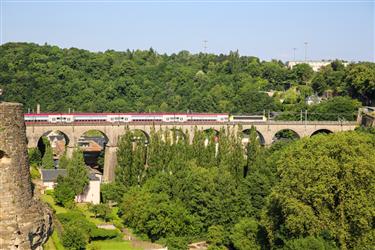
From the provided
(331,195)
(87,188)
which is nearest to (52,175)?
(87,188)

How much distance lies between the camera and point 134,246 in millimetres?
32594

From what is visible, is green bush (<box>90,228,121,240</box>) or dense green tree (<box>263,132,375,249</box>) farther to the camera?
green bush (<box>90,228,121,240</box>)

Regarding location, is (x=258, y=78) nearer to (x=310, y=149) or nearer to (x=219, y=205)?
(x=219, y=205)

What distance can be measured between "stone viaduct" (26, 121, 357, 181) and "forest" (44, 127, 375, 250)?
642cm

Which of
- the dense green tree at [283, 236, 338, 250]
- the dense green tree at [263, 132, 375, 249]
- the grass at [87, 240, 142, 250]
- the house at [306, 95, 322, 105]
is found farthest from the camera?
the house at [306, 95, 322, 105]

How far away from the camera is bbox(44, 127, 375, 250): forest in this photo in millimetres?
24281

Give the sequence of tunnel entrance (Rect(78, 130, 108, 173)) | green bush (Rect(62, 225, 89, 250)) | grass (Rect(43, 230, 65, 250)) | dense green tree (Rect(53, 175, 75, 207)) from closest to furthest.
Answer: grass (Rect(43, 230, 65, 250)) < green bush (Rect(62, 225, 89, 250)) < dense green tree (Rect(53, 175, 75, 207)) < tunnel entrance (Rect(78, 130, 108, 173))

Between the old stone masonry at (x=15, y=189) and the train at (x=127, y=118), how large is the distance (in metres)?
44.2

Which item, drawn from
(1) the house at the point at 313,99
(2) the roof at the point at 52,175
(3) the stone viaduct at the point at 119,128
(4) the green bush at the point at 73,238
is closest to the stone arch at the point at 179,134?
(3) the stone viaduct at the point at 119,128

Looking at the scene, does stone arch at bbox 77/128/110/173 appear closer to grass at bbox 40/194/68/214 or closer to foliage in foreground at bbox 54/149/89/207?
foliage in foreground at bbox 54/149/89/207

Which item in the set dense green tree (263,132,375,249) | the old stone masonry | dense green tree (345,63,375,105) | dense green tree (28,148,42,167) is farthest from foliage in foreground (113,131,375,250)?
dense green tree (345,63,375,105)

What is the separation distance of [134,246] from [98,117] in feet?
83.1

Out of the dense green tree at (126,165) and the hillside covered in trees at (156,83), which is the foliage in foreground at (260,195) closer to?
the dense green tree at (126,165)

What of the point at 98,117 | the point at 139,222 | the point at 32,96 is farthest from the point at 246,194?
the point at 32,96
